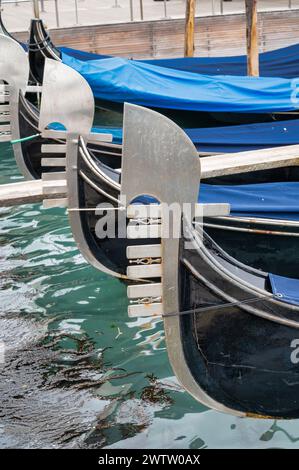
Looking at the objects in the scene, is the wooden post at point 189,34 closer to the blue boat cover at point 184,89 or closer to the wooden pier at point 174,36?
the wooden pier at point 174,36

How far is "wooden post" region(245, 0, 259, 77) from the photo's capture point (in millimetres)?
7301

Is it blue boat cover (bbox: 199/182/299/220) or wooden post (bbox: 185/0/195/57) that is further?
wooden post (bbox: 185/0/195/57)

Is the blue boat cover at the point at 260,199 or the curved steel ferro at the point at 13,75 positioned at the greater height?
the curved steel ferro at the point at 13,75

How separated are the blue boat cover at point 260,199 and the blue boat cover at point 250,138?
1.14 metres

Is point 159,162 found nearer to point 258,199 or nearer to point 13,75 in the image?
point 258,199

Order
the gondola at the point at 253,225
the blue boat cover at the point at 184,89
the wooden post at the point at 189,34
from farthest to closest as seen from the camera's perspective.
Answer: the wooden post at the point at 189,34 → the blue boat cover at the point at 184,89 → the gondola at the point at 253,225

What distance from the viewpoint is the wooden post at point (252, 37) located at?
7301 mm

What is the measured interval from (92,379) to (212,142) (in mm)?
2174

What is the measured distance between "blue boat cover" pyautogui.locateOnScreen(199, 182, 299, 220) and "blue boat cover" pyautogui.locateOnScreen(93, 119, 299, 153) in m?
1.14

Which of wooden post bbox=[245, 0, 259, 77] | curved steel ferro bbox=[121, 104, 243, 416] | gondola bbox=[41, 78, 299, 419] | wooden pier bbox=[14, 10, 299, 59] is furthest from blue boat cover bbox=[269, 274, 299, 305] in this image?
wooden pier bbox=[14, 10, 299, 59]

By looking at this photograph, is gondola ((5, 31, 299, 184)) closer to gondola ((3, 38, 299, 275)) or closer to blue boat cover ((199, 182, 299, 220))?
gondola ((3, 38, 299, 275))

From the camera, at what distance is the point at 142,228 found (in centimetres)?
281

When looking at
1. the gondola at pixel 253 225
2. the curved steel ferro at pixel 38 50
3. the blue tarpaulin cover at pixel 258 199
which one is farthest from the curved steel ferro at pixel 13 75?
the curved steel ferro at pixel 38 50

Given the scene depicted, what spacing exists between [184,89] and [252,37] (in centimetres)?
106
